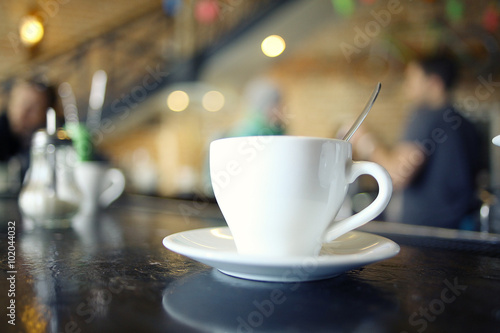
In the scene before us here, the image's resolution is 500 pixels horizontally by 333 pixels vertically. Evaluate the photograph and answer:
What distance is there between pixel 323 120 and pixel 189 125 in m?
1.61

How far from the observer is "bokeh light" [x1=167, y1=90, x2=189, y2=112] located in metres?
4.27

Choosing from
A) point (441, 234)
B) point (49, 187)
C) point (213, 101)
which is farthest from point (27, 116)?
point (441, 234)

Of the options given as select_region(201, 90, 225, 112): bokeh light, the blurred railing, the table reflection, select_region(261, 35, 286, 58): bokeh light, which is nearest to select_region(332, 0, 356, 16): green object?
select_region(261, 35, 286, 58): bokeh light

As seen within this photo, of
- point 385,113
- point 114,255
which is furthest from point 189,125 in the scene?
point 114,255

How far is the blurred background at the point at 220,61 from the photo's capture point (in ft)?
11.4

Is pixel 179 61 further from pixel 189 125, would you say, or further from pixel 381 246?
pixel 381 246

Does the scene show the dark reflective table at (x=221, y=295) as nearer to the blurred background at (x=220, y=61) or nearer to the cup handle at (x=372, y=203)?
the cup handle at (x=372, y=203)

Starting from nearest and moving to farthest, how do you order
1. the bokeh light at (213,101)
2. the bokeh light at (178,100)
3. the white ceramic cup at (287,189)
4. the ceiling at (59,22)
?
the white ceramic cup at (287,189) < the ceiling at (59,22) < the bokeh light at (178,100) < the bokeh light at (213,101)

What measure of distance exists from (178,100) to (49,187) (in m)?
3.76

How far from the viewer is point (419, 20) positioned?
3660 mm

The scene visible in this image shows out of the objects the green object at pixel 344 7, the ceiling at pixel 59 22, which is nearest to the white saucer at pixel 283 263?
the green object at pixel 344 7

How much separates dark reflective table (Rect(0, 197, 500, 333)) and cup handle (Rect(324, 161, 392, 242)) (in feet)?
0.15

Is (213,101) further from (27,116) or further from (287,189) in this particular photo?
(287,189)

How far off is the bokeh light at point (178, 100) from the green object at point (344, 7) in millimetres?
1752
